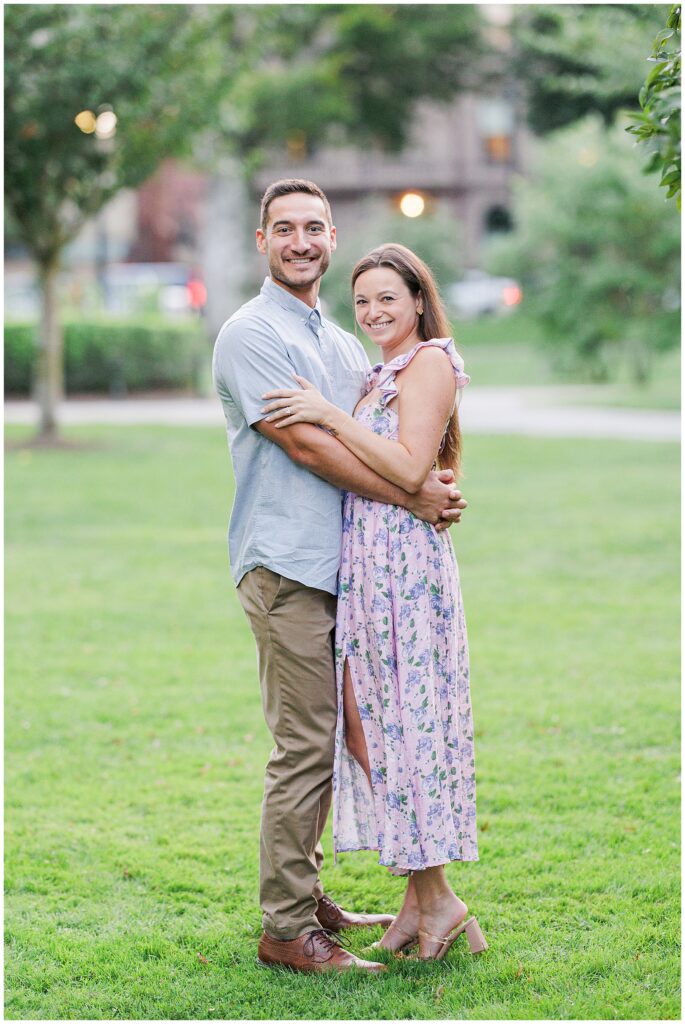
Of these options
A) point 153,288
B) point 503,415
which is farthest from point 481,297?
point 503,415

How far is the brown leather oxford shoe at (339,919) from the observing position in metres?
4.12

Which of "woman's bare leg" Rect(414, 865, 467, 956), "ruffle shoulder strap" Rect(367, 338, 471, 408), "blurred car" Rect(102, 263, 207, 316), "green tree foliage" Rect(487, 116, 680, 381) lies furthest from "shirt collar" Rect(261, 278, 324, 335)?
"blurred car" Rect(102, 263, 207, 316)

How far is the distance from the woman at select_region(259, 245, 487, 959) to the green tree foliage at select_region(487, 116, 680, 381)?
18770 mm

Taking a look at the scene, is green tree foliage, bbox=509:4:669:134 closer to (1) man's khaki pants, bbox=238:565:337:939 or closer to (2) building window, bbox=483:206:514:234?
(1) man's khaki pants, bbox=238:565:337:939

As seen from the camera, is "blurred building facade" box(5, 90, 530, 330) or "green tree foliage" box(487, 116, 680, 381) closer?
"green tree foliage" box(487, 116, 680, 381)

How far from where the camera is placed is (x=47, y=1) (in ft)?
47.6

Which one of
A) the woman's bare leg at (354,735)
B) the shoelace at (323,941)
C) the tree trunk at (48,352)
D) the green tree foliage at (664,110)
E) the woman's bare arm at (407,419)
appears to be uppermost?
the tree trunk at (48,352)

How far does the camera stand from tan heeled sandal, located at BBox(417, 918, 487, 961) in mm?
3857

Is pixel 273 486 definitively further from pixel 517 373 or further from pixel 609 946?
pixel 517 373

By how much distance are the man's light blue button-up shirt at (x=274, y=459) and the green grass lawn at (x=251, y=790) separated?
1.24 metres

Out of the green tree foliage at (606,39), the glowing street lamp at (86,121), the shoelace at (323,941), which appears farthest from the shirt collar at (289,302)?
the glowing street lamp at (86,121)

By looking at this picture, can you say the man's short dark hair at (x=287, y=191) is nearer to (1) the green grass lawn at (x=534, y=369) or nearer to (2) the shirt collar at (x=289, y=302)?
(2) the shirt collar at (x=289, y=302)

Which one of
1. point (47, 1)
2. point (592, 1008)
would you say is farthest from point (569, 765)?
point (47, 1)

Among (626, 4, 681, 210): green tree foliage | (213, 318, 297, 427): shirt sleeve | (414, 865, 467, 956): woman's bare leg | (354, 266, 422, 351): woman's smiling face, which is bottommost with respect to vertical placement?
(414, 865, 467, 956): woman's bare leg
